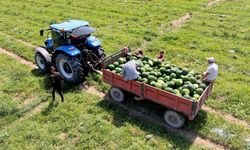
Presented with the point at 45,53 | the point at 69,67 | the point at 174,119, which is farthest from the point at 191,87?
the point at 45,53

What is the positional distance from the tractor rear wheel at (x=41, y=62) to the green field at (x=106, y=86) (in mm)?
352

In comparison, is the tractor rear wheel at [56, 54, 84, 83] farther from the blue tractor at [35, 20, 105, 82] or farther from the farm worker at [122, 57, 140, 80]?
the farm worker at [122, 57, 140, 80]

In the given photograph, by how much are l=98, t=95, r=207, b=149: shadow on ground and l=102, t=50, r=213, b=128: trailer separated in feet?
0.85

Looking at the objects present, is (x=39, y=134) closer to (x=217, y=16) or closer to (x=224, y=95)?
(x=224, y=95)

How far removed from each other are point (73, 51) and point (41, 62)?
254 cm

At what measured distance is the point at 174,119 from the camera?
911 cm

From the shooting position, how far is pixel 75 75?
11031 mm

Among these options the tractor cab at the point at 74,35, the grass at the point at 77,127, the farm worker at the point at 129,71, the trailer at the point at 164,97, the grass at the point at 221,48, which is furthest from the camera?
the tractor cab at the point at 74,35

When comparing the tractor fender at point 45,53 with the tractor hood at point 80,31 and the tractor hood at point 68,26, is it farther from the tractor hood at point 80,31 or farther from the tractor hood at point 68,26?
the tractor hood at point 80,31

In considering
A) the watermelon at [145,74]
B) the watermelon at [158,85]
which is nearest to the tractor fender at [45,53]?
the watermelon at [145,74]

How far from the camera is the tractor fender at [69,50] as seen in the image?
35.6 ft

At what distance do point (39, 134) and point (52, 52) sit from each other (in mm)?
4484

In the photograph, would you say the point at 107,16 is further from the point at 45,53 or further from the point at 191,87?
the point at 191,87

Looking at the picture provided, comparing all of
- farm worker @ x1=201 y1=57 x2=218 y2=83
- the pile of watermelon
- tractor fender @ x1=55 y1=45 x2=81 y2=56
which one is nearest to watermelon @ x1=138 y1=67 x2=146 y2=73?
the pile of watermelon
